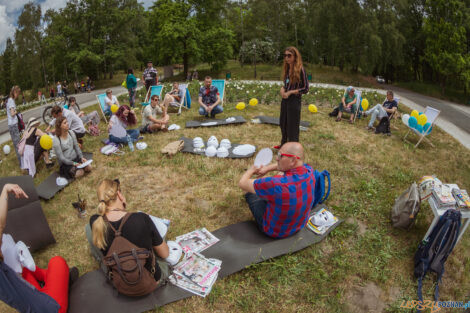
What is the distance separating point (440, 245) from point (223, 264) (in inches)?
91.2

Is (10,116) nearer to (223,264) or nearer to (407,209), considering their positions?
(223,264)

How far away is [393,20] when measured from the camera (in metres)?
20.7

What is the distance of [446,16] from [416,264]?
2104 centimetres

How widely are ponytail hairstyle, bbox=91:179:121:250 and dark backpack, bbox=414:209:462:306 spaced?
10.2ft

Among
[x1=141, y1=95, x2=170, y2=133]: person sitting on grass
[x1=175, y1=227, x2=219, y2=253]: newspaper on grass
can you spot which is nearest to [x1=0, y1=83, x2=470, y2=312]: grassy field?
[x1=175, y1=227, x2=219, y2=253]: newspaper on grass

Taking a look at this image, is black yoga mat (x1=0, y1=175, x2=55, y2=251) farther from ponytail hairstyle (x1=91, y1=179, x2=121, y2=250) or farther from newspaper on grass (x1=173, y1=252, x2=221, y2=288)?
newspaper on grass (x1=173, y1=252, x2=221, y2=288)

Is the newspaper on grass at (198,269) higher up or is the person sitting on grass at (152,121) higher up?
the person sitting on grass at (152,121)

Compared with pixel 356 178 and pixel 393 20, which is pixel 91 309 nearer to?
pixel 356 178

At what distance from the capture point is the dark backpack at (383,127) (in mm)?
7250

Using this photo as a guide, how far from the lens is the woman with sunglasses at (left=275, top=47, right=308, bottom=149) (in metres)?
4.75

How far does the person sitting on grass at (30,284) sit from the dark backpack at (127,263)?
0.52m

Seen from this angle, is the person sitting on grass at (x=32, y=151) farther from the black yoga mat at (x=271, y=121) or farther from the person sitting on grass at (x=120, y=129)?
the black yoga mat at (x=271, y=121)

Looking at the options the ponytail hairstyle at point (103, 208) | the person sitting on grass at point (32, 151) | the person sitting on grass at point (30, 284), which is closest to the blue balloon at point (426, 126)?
the ponytail hairstyle at point (103, 208)

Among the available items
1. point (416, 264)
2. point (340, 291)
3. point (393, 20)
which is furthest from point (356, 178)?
point (393, 20)
